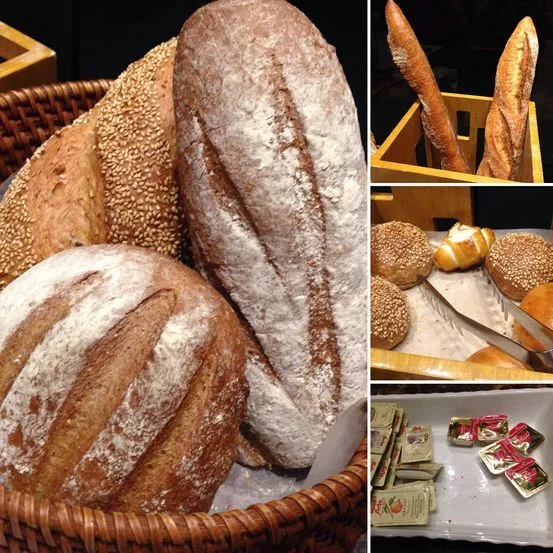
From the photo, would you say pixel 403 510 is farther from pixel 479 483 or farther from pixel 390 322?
pixel 390 322

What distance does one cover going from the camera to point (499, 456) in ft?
1.90

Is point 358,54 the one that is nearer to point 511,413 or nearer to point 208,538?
point 511,413

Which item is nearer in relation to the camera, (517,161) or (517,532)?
(517,532)

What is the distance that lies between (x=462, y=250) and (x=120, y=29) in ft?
2.45

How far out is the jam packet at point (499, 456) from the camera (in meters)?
0.55

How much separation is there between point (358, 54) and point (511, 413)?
0.37 metres

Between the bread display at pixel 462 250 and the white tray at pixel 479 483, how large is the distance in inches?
6.0

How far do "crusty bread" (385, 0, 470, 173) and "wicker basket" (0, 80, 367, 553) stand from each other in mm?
313

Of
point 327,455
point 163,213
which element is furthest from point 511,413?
point 163,213

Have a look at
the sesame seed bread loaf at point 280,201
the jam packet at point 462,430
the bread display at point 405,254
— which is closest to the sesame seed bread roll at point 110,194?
the sesame seed bread loaf at point 280,201

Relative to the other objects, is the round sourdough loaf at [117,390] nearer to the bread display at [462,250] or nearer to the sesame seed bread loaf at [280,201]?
the sesame seed bread loaf at [280,201]

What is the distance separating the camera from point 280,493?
0.93m

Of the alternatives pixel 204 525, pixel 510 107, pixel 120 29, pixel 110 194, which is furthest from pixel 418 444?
pixel 120 29

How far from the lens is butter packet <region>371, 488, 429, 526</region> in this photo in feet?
1.71
